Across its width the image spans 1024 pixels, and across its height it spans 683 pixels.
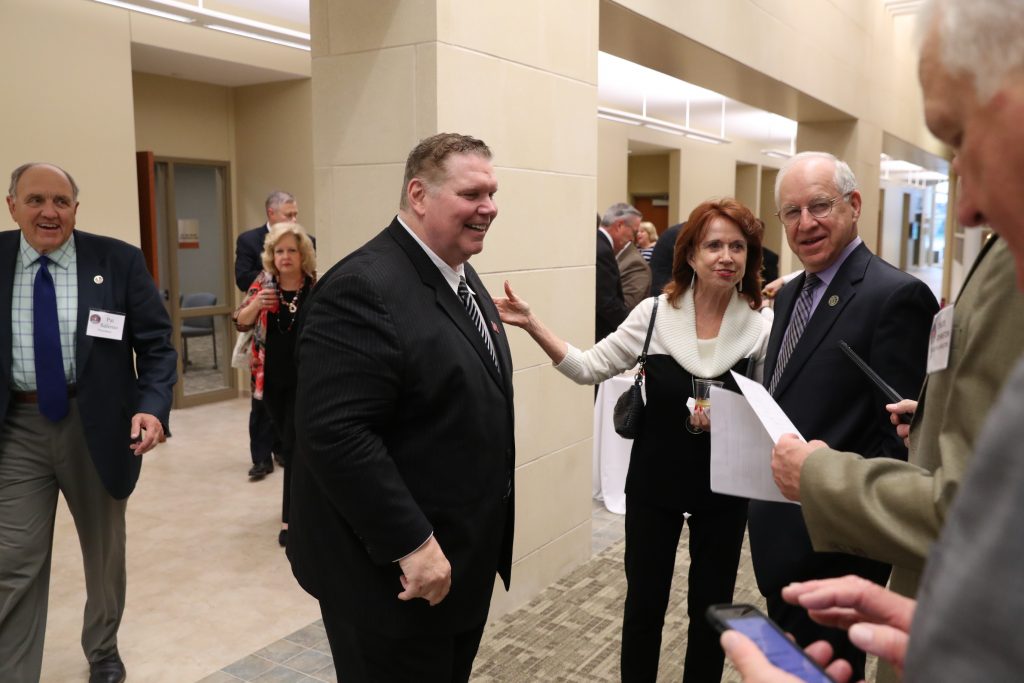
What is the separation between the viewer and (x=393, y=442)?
1790 millimetres

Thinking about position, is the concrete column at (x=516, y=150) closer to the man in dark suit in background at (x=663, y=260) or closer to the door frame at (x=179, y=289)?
the man in dark suit in background at (x=663, y=260)

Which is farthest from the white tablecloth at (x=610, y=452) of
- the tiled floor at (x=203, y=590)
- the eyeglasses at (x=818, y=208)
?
the eyeglasses at (x=818, y=208)

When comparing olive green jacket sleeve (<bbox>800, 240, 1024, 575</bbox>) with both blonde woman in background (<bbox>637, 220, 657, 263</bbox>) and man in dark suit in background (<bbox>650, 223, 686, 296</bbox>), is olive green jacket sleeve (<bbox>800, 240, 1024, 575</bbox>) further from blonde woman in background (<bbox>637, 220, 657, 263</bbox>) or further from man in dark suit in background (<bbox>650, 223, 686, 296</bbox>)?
blonde woman in background (<bbox>637, 220, 657, 263</bbox>)

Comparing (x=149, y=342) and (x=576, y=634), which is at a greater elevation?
(x=149, y=342)

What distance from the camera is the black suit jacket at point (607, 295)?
5.39m

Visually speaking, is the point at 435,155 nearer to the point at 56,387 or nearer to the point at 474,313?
the point at 474,313

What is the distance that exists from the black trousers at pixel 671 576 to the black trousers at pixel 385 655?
781mm

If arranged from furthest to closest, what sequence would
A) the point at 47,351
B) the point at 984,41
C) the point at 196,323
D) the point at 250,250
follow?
the point at 196,323 → the point at 250,250 → the point at 47,351 → the point at 984,41

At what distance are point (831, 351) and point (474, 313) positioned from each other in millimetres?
850

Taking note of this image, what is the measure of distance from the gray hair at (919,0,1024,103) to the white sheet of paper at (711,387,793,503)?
97 cm

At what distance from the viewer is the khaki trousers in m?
2.59

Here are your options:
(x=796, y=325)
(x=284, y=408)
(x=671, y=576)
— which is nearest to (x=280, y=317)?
(x=284, y=408)

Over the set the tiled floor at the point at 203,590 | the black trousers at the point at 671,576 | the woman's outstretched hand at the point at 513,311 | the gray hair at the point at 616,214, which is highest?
the gray hair at the point at 616,214

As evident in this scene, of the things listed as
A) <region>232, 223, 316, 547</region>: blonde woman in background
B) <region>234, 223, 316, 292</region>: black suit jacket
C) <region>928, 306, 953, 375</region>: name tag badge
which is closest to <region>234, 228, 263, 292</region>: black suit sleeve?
<region>234, 223, 316, 292</region>: black suit jacket
